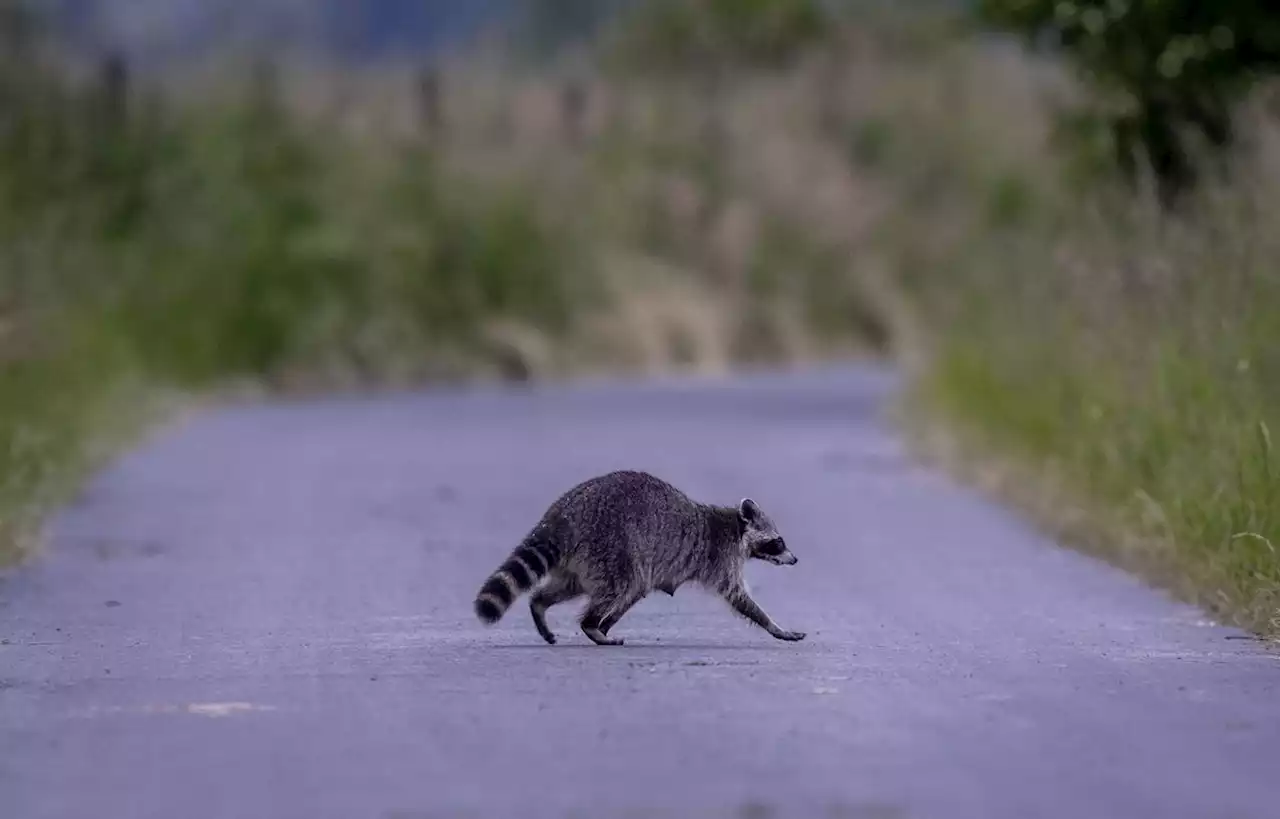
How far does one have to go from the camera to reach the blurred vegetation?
20.1 metres

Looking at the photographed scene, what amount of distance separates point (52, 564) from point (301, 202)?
19.9 meters

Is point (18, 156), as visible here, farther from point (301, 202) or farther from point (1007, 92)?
point (1007, 92)

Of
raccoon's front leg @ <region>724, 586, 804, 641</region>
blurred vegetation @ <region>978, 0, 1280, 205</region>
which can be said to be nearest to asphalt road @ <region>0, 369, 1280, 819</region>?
raccoon's front leg @ <region>724, 586, 804, 641</region>

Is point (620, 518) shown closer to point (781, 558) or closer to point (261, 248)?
point (781, 558)

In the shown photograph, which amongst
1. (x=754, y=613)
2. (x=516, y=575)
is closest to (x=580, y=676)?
(x=516, y=575)

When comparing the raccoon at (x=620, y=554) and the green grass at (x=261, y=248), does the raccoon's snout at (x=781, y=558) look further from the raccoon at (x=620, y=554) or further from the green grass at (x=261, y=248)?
the green grass at (x=261, y=248)

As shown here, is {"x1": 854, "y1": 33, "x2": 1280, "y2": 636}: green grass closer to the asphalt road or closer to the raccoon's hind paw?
the asphalt road

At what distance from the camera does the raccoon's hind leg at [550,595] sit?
498 inches

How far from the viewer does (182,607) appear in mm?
13945

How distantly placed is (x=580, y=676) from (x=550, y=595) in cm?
132

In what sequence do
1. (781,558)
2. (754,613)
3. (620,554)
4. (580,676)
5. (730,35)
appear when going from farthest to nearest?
(730,35) < (781,558) < (754,613) < (620,554) < (580,676)

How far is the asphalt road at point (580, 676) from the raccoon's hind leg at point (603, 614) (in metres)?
0.18

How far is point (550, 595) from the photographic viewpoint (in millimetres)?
12719

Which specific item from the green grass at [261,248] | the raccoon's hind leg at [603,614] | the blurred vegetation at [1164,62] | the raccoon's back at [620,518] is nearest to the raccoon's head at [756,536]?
the raccoon's back at [620,518]
